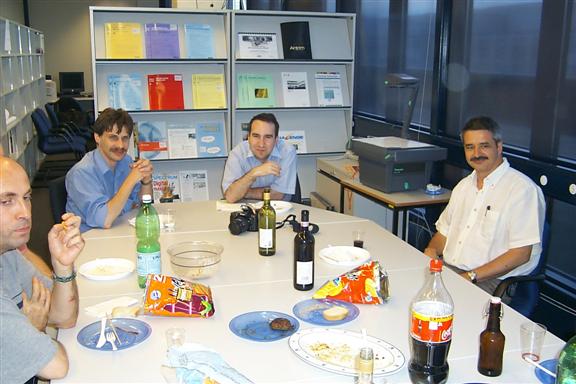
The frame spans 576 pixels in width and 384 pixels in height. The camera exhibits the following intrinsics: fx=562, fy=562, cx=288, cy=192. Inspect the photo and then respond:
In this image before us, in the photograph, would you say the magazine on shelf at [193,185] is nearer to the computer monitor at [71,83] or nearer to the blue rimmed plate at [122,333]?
the blue rimmed plate at [122,333]

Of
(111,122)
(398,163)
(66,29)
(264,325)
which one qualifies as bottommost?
(264,325)

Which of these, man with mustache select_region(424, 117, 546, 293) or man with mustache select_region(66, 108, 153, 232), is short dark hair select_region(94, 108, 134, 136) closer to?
man with mustache select_region(66, 108, 153, 232)

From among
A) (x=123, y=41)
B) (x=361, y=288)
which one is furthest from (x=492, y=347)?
(x=123, y=41)

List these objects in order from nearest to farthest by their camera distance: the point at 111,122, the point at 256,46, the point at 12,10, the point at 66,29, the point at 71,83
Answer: the point at 111,122 < the point at 256,46 < the point at 12,10 < the point at 71,83 < the point at 66,29

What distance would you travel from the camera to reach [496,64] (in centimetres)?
376

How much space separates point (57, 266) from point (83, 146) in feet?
20.0

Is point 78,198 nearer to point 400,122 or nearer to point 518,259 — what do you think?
point 518,259

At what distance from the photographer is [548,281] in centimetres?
329

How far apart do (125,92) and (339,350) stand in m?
3.55

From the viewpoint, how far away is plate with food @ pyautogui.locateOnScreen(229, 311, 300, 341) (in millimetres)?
1674

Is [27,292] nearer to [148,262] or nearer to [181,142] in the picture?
[148,262]

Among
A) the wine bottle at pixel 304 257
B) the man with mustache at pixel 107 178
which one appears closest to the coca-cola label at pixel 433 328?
the wine bottle at pixel 304 257

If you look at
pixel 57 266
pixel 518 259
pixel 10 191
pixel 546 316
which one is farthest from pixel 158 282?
pixel 546 316

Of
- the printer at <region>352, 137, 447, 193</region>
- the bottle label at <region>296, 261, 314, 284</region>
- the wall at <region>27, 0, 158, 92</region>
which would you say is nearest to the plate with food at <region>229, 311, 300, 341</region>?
the bottle label at <region>296, 261, 314, 284</region>
